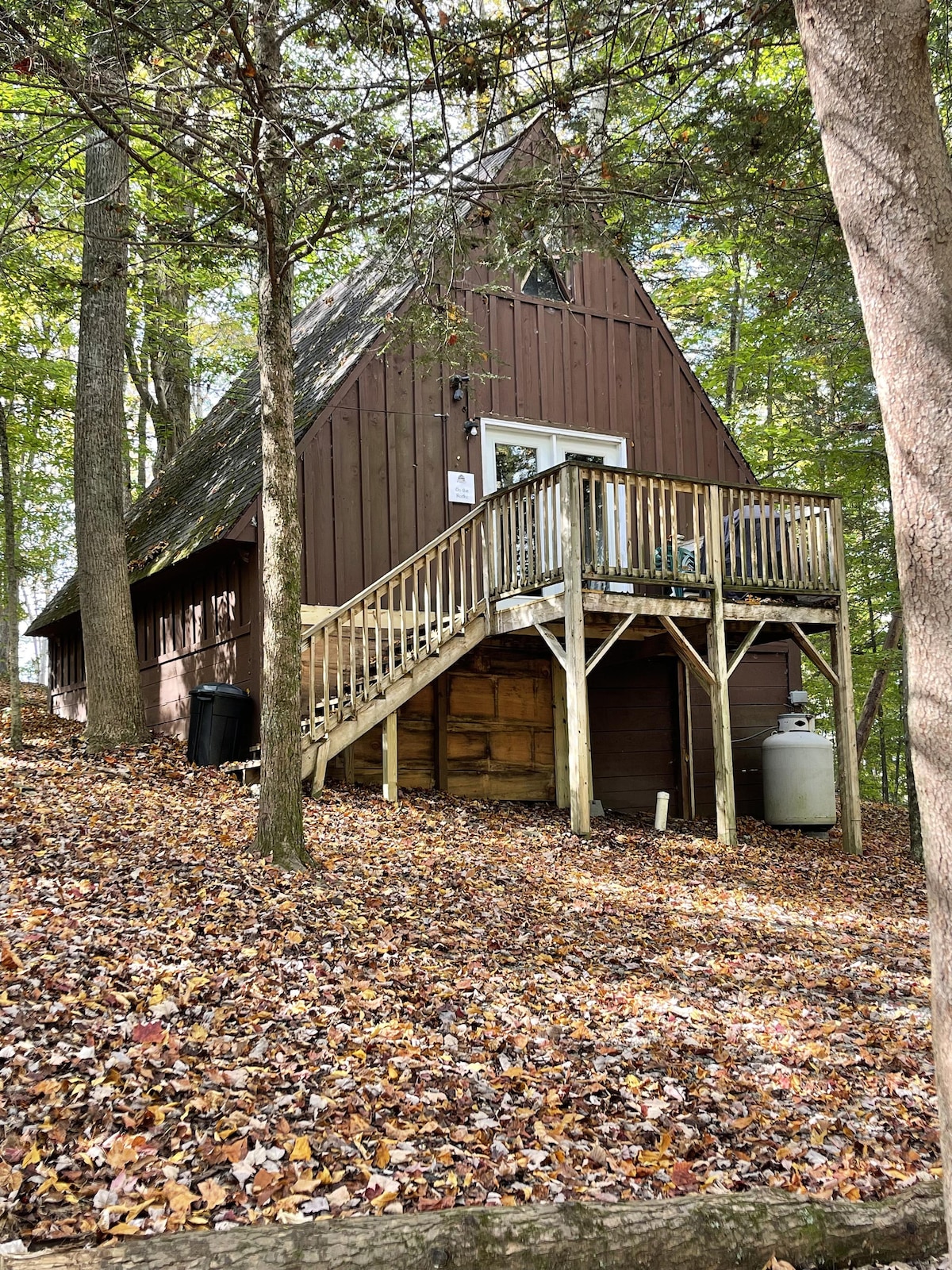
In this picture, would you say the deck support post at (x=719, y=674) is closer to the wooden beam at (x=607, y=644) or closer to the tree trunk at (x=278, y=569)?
the wooden beam at (x=607, y=644)

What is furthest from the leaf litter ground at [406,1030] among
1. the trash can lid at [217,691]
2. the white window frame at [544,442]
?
the white window frame at [544,442]

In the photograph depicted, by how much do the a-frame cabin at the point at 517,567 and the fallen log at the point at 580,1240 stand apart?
627 centimetres

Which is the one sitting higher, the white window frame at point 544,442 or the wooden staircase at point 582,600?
the white window frame at point 544,442

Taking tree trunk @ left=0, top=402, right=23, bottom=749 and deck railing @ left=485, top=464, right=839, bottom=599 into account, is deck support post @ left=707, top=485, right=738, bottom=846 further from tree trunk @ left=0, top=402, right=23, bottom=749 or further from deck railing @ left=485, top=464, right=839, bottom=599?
tree trunk @ left=0, top=402, right=23, bottom=749

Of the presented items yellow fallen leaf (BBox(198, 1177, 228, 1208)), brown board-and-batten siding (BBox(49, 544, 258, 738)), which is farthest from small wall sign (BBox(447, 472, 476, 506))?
yellow fallen leaf (BBox(198, 1177, 228, 1208))

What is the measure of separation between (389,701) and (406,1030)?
5.62 meters

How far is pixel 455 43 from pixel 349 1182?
20.5ft

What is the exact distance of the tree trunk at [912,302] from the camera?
297cm

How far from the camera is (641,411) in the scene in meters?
14.0

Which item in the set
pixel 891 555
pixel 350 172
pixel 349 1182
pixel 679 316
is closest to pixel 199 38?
pixel 350 172

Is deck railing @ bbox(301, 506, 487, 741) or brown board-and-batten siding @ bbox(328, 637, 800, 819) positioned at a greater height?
deck railing @ bbox(301, 506, 487, 741)

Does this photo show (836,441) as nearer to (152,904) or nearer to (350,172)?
(350,172)

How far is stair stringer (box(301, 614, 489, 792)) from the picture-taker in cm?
984

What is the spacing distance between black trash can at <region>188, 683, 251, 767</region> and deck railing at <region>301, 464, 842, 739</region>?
721 mm
